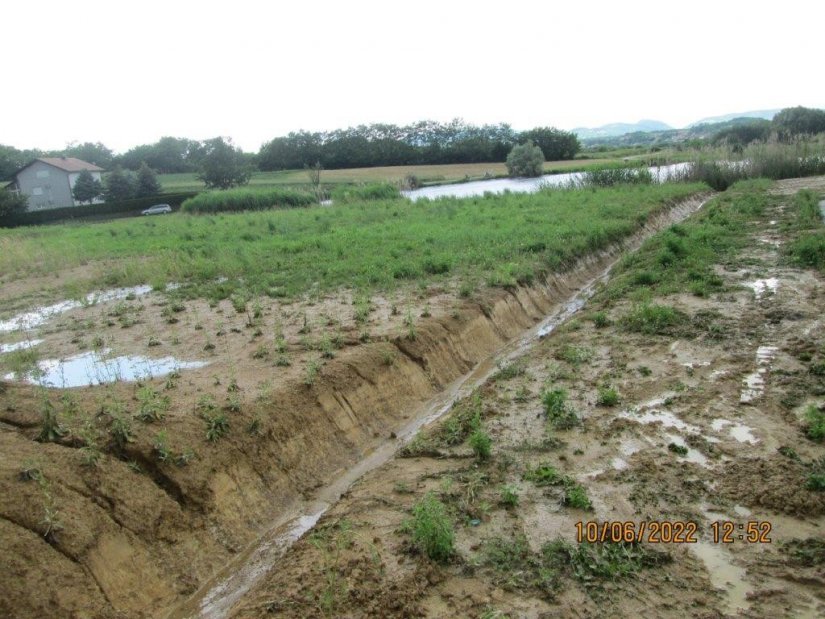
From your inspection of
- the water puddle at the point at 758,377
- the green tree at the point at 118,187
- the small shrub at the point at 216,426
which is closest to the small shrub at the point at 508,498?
the small shrub at the point at 216,426

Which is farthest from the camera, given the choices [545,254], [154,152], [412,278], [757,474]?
[154,152]

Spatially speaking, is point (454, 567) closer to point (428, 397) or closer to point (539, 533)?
point (539, 533)

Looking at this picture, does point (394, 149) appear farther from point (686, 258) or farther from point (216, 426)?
point (216, 426)

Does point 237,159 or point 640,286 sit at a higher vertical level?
point 237,159

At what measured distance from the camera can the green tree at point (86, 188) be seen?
6031cm

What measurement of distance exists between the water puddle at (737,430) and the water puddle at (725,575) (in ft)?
6.62

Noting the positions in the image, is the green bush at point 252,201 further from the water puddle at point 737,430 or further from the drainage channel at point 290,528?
the water puddle at point 737,430

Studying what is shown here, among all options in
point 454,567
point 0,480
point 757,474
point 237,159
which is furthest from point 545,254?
point 237,159

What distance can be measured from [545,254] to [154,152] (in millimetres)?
95538

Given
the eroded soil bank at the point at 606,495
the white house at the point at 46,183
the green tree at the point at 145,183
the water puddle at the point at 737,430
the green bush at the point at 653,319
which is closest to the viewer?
the eroded soil bank at the point at 606,495

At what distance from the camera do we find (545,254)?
15750 mm

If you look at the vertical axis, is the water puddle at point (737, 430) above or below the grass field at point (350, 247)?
below

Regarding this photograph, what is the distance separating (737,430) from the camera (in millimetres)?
6645

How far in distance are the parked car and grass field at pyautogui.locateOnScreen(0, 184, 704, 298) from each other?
20599 mm
